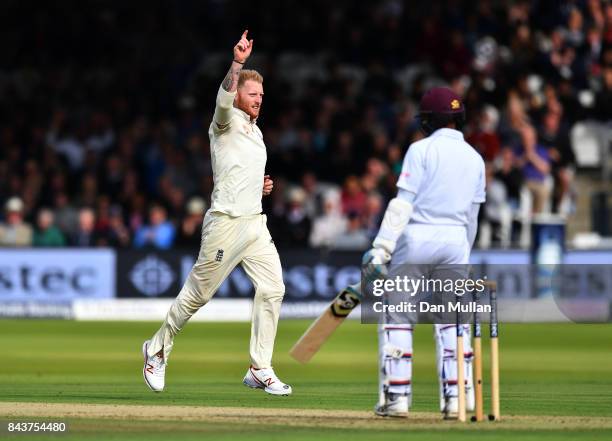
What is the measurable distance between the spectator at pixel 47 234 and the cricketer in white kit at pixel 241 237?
11699 mm

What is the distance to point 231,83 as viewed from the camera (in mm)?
9930

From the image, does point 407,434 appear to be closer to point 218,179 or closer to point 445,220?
point 445,220

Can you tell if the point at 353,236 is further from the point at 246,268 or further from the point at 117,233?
the point at 246,268

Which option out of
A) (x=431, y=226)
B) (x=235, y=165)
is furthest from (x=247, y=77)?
(x=431, y=226)

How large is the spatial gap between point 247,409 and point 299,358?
47cm

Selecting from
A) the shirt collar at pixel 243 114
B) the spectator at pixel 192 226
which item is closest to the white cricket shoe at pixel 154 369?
the shirt collar at pixel 243 114

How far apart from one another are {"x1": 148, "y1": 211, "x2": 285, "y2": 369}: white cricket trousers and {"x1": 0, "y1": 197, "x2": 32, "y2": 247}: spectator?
11.7 m

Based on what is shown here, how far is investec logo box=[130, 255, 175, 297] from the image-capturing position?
70.9 ft

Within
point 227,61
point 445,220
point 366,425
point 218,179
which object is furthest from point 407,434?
point 227,61

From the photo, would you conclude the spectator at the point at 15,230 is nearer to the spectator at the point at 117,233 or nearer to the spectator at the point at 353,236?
the spectator at the point at 117,233

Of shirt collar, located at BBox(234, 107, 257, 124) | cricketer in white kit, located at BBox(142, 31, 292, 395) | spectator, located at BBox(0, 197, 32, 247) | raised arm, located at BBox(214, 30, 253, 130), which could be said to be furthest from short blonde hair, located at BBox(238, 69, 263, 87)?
spectator, located at BBox(0, 197, 32, 247)

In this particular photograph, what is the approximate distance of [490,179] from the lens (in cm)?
2116

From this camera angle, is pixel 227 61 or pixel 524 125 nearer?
pixel 524 125

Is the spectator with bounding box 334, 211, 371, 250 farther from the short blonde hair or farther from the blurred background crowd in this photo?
the short blonde hair
